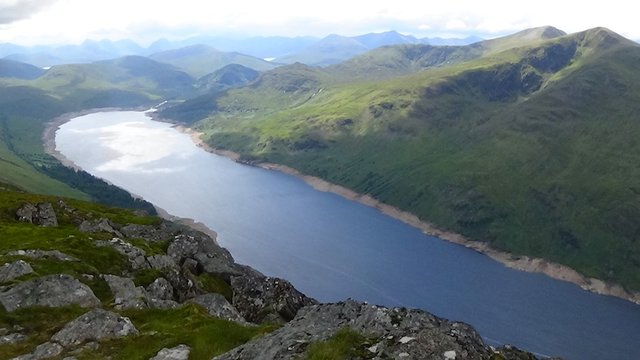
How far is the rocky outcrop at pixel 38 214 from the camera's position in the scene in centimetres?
8631

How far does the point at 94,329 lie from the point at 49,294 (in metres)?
10.7

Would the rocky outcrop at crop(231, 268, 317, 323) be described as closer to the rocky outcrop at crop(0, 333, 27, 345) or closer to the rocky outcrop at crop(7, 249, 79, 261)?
the rocky outcrop at crop(7, 249, 79, 261)

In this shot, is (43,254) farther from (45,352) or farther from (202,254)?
(45,352)

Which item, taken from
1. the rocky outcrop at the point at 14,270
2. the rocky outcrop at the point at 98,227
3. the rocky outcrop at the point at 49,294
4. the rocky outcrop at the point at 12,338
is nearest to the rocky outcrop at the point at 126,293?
the rocky outcrop at the point at 49,294

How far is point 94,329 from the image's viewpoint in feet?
130

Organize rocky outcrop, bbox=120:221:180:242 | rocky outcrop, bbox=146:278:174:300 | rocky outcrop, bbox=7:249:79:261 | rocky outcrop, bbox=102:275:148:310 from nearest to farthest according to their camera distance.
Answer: rocky outcrop, bbox=102:275:148:310
rocky outcrop, bbox=7:249:79:261
rocky outcrop, bbox=146:278:174:300
rocky outcrop, bbox=120:221:180:242

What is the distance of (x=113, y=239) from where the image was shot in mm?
69500

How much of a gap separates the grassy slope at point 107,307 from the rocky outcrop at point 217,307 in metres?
5.77

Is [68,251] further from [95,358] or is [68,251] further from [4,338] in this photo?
[95,358]

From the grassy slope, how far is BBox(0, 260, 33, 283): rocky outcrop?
861mm

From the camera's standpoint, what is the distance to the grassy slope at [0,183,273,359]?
36.5m

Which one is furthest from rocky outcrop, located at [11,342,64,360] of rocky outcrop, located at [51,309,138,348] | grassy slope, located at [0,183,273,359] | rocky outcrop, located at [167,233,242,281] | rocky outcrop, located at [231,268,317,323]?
rocky outcrop, located at [167,233,242,281]

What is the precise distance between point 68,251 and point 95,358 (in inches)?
1182

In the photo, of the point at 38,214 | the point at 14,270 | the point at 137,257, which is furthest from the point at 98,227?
the point at 14,270
